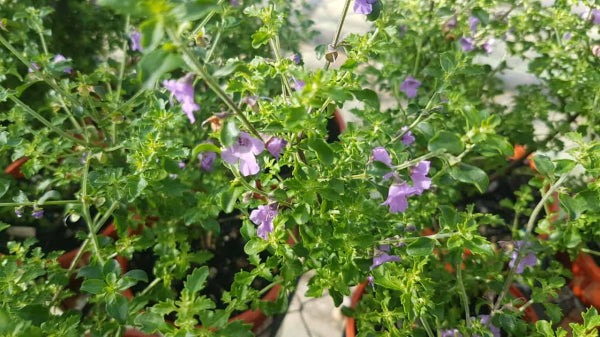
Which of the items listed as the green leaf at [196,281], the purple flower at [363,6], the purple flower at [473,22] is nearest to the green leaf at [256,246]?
the green leaf at [196,281]

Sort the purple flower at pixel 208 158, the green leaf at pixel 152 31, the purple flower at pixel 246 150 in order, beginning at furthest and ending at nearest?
the purple flower at pixel 208 158 < the purple flower at pixel 246 150 < the green leaf at pixel 152 31

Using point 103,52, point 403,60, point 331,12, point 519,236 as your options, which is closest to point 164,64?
point 519,236

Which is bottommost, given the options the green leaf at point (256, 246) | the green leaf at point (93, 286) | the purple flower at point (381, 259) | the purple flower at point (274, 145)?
the purple flower at point (381, 259)

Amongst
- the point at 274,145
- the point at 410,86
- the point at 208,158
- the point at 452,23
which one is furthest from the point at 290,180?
the point at 452,23

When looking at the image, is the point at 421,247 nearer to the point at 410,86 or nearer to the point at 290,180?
the point at 290,180

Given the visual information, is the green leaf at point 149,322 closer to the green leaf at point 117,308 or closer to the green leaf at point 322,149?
the green leaf at point 117,308

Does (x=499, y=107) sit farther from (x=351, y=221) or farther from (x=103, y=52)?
(x=103, y=52)
